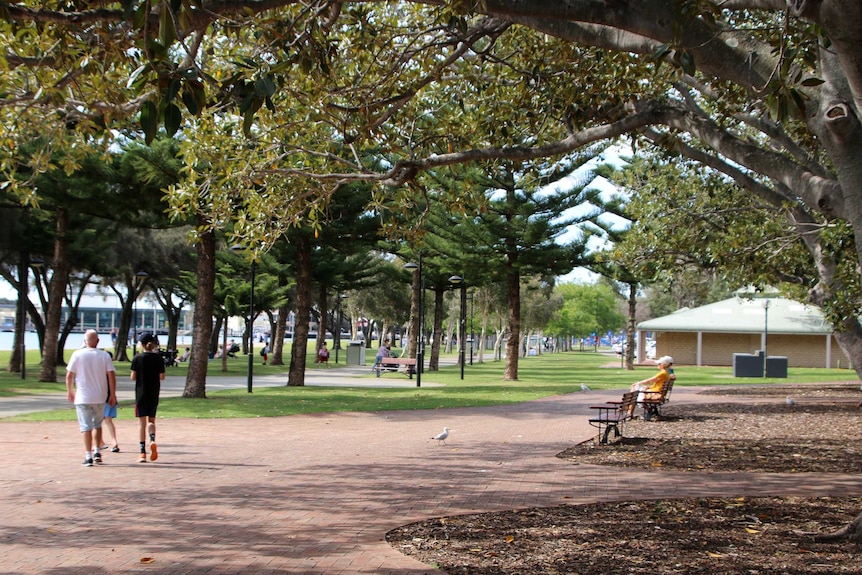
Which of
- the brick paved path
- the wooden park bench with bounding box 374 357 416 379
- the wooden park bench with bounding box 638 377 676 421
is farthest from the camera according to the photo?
the wooden park bench with bounding box 374 357 416 379

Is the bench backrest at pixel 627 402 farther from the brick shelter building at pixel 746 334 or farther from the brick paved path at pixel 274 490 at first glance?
the brick shelter building at pixel 746 334

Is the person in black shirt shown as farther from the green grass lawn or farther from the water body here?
the water body

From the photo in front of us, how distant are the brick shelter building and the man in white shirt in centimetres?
4652

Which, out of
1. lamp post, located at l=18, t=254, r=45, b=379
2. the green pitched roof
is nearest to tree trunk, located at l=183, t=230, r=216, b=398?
lamp post, located at l=18, t=254, r=45, b=379

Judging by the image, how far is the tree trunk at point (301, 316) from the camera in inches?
1015

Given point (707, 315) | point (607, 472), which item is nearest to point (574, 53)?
point (607, 472)

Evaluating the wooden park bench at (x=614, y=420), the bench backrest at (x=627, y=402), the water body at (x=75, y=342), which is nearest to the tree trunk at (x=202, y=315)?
the wooden park bench at (x=614, y=420)

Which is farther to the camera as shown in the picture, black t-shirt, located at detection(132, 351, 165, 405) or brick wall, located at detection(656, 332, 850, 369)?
brick wall, located at detection(656, 332, 850, 369)

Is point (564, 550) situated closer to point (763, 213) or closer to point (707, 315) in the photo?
point (763, 213)

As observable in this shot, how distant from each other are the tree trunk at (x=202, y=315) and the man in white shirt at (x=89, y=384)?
10.1 meters

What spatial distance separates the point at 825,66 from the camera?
7.19 m

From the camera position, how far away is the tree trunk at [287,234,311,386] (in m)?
25.8

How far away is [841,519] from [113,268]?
3205cm

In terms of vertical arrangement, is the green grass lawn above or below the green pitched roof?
below
